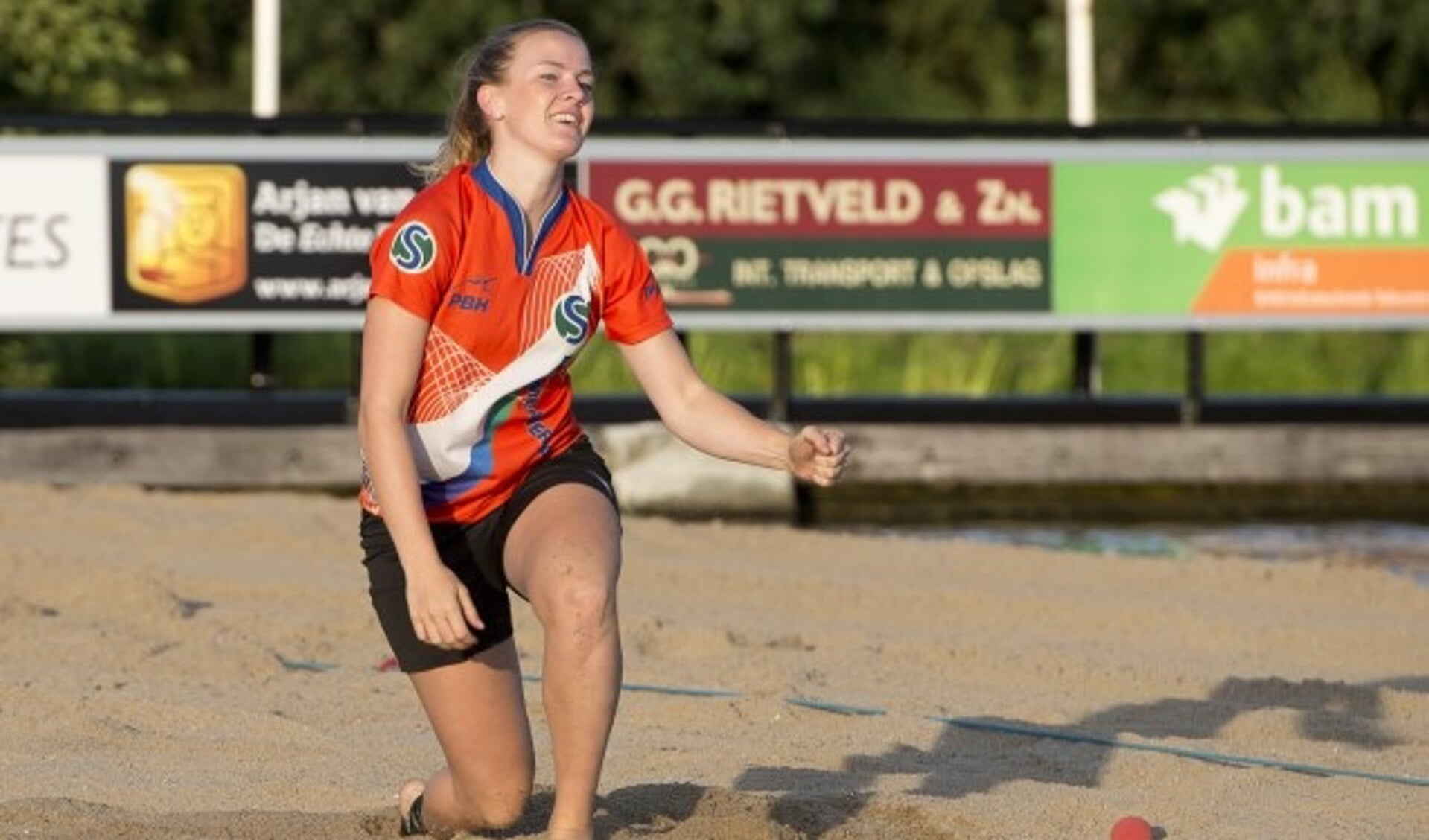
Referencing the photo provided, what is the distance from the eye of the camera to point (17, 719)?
8.48 metres

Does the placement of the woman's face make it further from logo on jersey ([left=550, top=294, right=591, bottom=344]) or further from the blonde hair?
logo on jersey ([left=550, top=294, right=591, bottom=344])

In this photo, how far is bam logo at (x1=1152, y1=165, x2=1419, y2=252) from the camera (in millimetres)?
15492

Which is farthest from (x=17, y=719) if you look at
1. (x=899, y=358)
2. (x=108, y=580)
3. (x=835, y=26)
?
(x=835, y=26)

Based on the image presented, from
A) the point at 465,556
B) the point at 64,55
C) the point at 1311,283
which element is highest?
the point at 64,55

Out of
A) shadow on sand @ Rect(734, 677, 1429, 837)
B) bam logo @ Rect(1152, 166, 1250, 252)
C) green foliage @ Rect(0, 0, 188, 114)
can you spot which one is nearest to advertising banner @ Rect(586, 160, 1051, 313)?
bam logo @ Rect(1152, 166, 1250, 252)

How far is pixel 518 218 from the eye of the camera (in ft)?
21.0

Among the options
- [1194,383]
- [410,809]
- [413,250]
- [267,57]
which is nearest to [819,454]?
[413,250]

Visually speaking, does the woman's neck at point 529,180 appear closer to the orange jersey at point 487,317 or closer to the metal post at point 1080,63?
the orange jersey at point 487,317

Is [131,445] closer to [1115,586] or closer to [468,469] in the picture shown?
[1115,586]

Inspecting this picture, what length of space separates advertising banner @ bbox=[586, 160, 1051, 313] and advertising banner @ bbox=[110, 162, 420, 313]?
1.15 meters

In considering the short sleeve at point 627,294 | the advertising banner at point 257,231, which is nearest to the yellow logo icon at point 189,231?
the advertising banner at point 257,231

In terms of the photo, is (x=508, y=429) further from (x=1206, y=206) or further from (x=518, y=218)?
(x=1206, y=206)

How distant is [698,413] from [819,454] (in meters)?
0.58

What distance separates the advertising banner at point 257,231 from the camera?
48.4 feet
